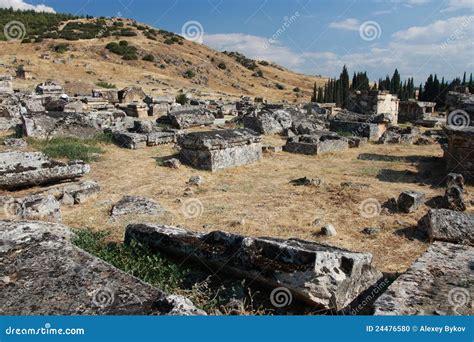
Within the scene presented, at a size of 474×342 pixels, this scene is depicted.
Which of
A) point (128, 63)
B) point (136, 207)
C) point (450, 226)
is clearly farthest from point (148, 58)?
point (450, 226)

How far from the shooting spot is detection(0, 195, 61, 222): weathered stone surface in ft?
20.1

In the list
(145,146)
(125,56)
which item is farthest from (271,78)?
(145,146)

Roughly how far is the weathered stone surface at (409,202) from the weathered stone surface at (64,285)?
5.93 m

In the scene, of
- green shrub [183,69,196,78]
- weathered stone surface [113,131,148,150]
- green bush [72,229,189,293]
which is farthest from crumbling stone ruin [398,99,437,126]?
green bush [72,229,189,293]

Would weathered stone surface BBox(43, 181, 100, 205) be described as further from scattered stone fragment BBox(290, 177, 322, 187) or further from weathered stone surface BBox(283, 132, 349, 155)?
weathered stone surface BBox(283, 132, 349, 155)

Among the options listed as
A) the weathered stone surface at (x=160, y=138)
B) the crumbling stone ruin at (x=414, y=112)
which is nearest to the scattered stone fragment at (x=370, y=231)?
the weathered stone surface at (x=160, y=138)

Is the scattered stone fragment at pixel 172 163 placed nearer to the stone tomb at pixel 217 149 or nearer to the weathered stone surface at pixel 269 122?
the stone tomb at pixel 217 149

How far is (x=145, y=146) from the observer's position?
1303 cm

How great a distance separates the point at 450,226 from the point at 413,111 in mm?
22787

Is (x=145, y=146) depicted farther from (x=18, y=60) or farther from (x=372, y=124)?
(x=18, y=60)

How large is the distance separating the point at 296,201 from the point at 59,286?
5.64 m

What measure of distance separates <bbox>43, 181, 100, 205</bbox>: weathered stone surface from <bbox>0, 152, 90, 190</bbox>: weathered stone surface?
315 mm

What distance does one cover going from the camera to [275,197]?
8383 mm

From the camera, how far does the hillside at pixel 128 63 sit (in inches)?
1216
